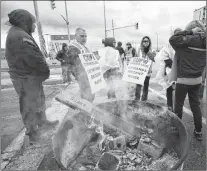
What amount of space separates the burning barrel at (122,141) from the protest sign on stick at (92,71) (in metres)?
0.51

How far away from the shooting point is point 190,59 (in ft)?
7.97

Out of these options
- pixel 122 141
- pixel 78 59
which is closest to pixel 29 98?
pixel 78 59

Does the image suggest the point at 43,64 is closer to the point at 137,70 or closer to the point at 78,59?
the point at 78,59

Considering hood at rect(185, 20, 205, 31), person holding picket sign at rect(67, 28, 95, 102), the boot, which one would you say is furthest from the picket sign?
the boot

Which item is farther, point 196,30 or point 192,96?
point 192,96

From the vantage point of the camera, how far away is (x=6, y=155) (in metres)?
2.55

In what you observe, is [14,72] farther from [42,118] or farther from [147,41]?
[147,41]

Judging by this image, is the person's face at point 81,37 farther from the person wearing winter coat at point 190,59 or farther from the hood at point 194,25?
the hood at point 194,25

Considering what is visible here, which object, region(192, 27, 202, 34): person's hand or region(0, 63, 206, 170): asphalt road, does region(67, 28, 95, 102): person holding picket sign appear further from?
region(192, 27, 202, 34): person's hand

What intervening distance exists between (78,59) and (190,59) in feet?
6.06

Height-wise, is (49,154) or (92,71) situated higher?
(92,71)

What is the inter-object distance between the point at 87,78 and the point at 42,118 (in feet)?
4.26

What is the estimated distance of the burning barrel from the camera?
184cm

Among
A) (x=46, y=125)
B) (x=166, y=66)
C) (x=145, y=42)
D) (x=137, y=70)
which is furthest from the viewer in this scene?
(x=145, y=42)
